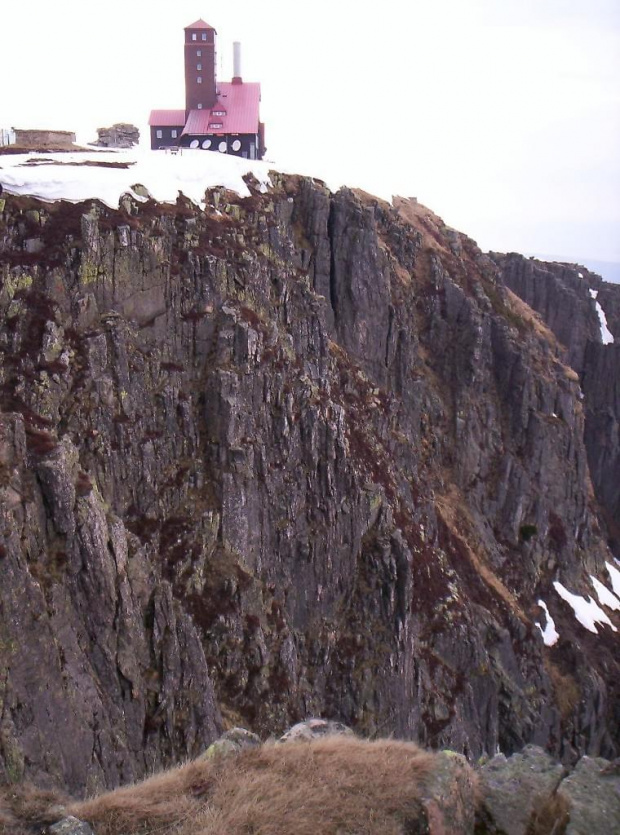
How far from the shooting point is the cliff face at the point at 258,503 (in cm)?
2677

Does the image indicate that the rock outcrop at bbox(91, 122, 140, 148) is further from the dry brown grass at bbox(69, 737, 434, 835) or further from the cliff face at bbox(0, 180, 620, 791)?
the dry brown grass at bbox(69, 737, 434, 835)

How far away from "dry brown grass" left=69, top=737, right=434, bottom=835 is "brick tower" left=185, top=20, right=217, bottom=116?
64.2m

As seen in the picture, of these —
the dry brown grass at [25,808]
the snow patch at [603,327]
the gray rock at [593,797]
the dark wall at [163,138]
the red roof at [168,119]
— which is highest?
the red roof at [168,119]

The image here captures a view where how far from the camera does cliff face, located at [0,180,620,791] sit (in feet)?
87.8

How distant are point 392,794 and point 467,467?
51965mm

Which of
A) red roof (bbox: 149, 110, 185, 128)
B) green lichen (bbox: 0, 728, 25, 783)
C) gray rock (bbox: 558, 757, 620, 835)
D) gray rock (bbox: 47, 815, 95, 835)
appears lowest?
green lichen (bbox: 0, 728, 25, 783)

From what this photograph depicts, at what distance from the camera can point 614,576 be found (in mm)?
73688

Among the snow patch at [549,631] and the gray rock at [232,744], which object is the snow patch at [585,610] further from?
the gray rock at [232,744]

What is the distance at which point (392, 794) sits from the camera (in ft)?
43.6

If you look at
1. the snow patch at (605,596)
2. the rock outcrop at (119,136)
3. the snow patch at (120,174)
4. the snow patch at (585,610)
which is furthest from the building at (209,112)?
the snow patch at (605,596)

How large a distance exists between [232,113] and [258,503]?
44.0m

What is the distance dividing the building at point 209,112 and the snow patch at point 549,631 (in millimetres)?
51481

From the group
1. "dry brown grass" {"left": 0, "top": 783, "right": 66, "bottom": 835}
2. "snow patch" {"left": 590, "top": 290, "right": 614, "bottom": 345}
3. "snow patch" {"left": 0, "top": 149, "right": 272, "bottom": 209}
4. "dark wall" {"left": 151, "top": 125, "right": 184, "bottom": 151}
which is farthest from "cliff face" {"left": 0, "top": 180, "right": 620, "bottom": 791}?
"snow patch" {"left": 590, "top": 290, "right": 614, "bottom": 345}

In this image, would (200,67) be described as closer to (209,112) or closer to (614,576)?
(209,112)
